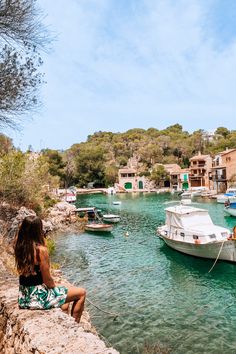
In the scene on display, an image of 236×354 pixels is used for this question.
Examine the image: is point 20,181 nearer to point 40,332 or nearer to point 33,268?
point 33,268

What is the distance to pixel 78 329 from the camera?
12.1ft

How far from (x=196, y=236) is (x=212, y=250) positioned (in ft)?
5.58

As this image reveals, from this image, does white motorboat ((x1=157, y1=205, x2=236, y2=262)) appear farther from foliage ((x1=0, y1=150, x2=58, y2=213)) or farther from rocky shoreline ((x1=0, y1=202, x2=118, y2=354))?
rocky shoreline ((x1=0, y1=202, x2=118, y2=354))

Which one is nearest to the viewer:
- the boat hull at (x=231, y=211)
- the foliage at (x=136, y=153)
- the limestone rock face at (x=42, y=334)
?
the limestone rock face at (x=42, y=334)

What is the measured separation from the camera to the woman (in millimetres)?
4406

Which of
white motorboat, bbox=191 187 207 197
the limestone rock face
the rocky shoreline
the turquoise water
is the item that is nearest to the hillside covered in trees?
white motorboat, bbox=191 187 207 197

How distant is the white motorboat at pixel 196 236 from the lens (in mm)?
20938

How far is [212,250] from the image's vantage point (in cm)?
2138

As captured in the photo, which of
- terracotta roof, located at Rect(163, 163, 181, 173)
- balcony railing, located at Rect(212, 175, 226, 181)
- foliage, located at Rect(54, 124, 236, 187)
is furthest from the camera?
foliage, located at Rect(54, 124, 236, 187)

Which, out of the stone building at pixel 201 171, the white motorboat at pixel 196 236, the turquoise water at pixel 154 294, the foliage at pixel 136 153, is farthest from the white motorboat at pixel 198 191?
the white motorboat at pixel 196 236

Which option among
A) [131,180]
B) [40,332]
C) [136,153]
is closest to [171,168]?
[131,180]

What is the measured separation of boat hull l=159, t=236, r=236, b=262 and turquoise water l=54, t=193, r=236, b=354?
40cm

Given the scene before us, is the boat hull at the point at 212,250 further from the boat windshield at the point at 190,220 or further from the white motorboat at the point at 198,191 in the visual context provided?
the white motorboat at the point at 198,191

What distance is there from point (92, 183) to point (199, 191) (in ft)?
122
